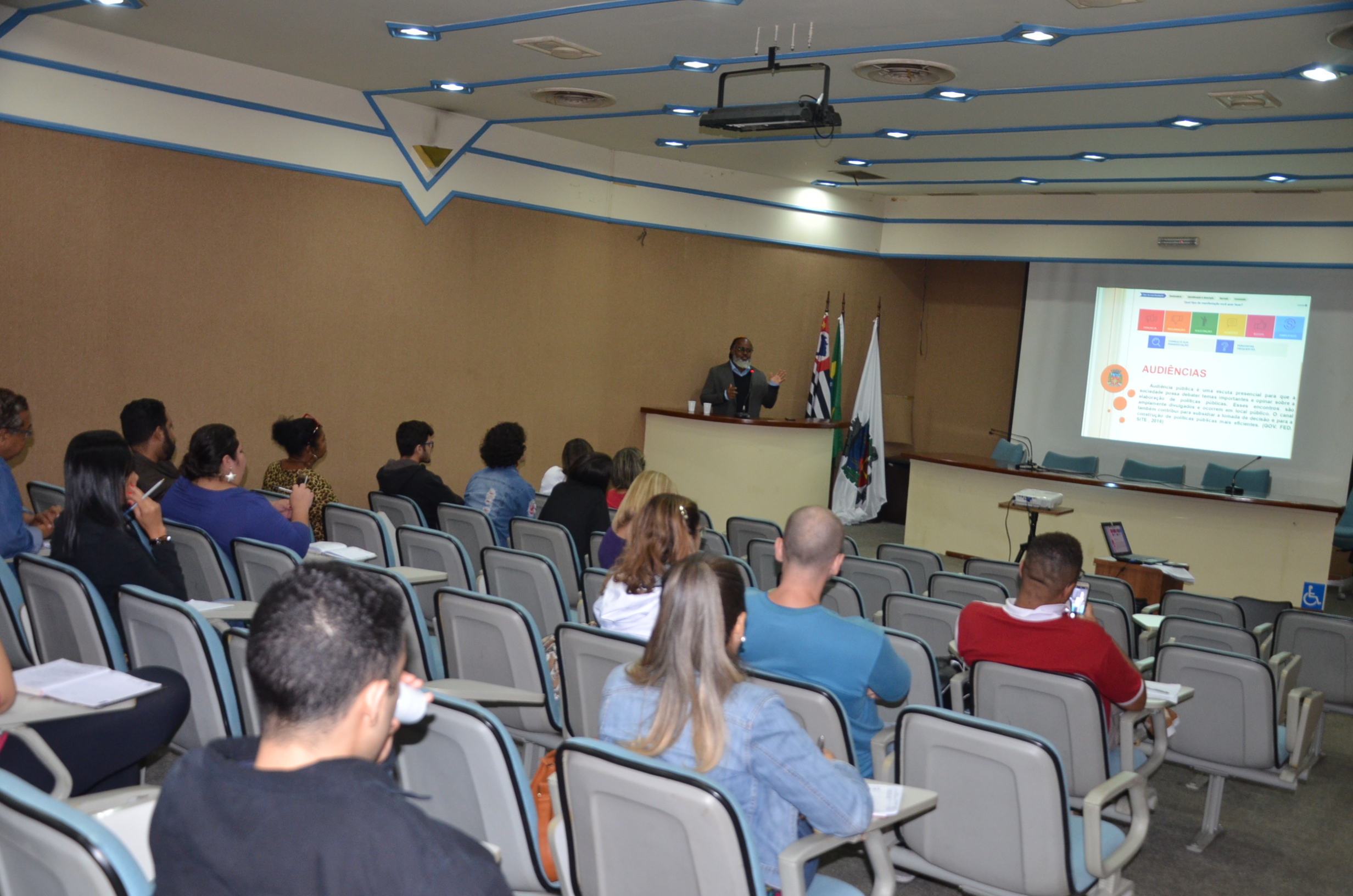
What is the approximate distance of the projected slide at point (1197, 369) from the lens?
9.92 metres

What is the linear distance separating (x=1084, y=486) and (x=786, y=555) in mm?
6742

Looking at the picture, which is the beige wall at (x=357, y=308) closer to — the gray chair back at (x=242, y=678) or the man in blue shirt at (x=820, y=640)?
the gray chair back at (x=242, y=678)

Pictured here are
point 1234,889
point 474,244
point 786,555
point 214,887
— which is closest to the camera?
point 214,887

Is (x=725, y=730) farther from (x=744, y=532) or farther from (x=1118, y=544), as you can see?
(x=1118, y=544)

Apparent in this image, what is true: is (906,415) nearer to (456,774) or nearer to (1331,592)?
(1331,592)

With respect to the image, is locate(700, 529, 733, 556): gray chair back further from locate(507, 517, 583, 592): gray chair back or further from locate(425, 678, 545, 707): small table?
locate(425, 678, 545, 707): small table

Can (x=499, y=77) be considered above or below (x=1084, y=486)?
above

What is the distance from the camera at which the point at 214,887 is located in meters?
1.22

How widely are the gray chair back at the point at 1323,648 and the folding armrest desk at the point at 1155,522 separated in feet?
12.2

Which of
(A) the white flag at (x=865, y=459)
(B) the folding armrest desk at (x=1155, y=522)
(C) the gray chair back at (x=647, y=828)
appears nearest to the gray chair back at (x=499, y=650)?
(C) the gray chair back at (x=647, y=828)

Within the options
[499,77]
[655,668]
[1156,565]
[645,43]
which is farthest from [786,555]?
[499,77]

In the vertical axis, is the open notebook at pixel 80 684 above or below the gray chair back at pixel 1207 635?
below

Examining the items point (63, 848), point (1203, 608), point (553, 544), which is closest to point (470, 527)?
point (553, 544)

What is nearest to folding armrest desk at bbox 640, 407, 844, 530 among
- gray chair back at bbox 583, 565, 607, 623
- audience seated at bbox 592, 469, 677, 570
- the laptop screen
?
the laptop screen
